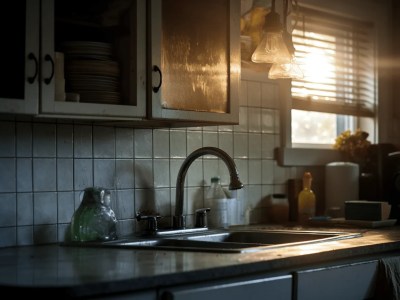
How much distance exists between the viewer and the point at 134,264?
6.28ft

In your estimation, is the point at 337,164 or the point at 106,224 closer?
the point at 106,224

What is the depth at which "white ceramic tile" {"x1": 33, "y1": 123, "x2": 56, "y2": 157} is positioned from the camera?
2522 mm

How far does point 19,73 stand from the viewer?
2115 millimetres

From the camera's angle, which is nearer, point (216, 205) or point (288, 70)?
point (288, 70)

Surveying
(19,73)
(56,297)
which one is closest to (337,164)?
(19,73)

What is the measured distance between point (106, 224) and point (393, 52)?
2333 mm

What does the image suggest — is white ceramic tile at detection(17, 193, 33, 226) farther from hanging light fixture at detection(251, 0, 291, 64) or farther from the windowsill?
the windowsill

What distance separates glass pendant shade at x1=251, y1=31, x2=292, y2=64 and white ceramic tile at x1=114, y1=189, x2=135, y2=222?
2.37 ft

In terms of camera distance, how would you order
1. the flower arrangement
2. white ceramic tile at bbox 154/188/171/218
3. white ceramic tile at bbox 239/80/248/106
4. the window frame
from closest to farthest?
1. white ceramic tile at bbox 154/188/171/218
2. white ceramic tile at bbox 239/80/248/106
3. the window frame
4. the flower arrangement

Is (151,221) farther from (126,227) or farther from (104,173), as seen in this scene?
(104,173)

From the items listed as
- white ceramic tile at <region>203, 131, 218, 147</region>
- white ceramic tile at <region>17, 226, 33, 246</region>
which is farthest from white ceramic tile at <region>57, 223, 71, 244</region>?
white ceramic tile at <region>203, 131, 218, 147</region>

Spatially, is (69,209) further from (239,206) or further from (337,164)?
(337,164)

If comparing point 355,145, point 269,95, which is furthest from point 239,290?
point 355,145

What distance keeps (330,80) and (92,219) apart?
74.3 inches
